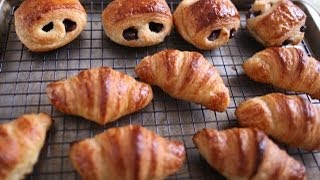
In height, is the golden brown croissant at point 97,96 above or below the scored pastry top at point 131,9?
below

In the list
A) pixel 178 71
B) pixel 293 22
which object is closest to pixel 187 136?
pixel 178 71

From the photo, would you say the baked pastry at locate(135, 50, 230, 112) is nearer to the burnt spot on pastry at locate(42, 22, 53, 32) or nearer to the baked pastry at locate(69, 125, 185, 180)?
the baked pastry at locate(69, 125, 185, 180)

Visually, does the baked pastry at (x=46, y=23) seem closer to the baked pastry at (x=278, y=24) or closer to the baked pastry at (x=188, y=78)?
the baked pastry at (x=188, y=78)

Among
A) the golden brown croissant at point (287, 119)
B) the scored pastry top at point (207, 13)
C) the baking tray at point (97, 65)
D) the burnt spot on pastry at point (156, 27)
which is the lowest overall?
the baking tray at point (97, 65)

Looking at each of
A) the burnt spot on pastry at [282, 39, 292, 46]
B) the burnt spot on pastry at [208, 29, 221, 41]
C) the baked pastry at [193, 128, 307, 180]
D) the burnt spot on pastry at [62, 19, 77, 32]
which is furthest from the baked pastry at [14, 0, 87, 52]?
the burnt spot on pastry at [282, 39, 292, 46]

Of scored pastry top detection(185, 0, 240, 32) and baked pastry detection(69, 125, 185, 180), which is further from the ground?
scored pastry top detection(185, 0, 240, 32)

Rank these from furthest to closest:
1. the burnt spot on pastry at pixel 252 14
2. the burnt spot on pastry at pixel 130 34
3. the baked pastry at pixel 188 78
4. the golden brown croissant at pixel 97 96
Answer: the burnt spot on pastry at pixel 252 14 → the burnt spot on pastry at pixel 130 34 → the baked pastry at pixel 188 78 → the golden brown croissant at pixel 97 96

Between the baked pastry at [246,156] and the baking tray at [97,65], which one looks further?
the baking tray at [97,65]

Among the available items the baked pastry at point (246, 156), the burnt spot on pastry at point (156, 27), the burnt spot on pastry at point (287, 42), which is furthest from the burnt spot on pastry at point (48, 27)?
the burnt spot on pastry at point (287, 42)
